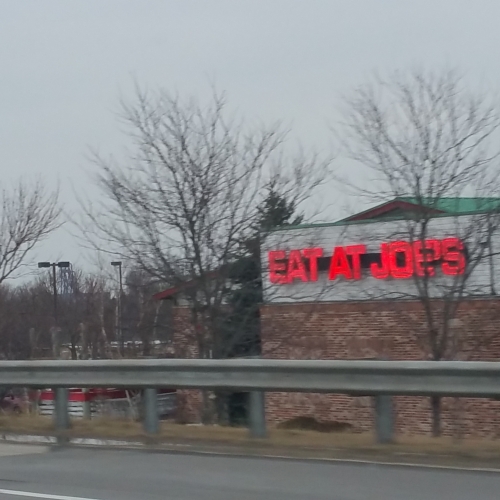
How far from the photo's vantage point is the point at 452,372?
882cm

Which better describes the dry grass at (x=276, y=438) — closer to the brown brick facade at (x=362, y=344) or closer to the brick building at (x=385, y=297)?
the brown brick facade at (x=362, y=344)

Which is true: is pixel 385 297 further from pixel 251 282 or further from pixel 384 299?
pixel 251 282

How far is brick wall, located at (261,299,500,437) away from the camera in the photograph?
60.7 feet

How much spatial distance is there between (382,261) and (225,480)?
14095mm

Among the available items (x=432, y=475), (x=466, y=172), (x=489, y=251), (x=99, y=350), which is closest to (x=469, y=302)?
(x=489, y=251)

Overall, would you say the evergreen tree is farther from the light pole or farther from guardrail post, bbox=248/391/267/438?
guardrail post, bbox=248/391/267/438

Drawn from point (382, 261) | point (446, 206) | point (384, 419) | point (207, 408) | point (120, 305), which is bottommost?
point (207, 408)

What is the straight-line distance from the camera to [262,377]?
32.4ft

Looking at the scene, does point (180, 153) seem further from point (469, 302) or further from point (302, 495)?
point (302, 495)

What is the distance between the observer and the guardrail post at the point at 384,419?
30.5ft

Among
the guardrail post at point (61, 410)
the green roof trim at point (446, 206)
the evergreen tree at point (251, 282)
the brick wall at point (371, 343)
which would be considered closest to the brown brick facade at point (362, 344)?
Answer: the brick wall at point (371, 343)

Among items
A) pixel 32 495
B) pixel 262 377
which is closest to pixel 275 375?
pixel 262 377

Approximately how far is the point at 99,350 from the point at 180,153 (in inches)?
305

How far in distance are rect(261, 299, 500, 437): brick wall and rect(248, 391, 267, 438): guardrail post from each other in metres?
7.38
